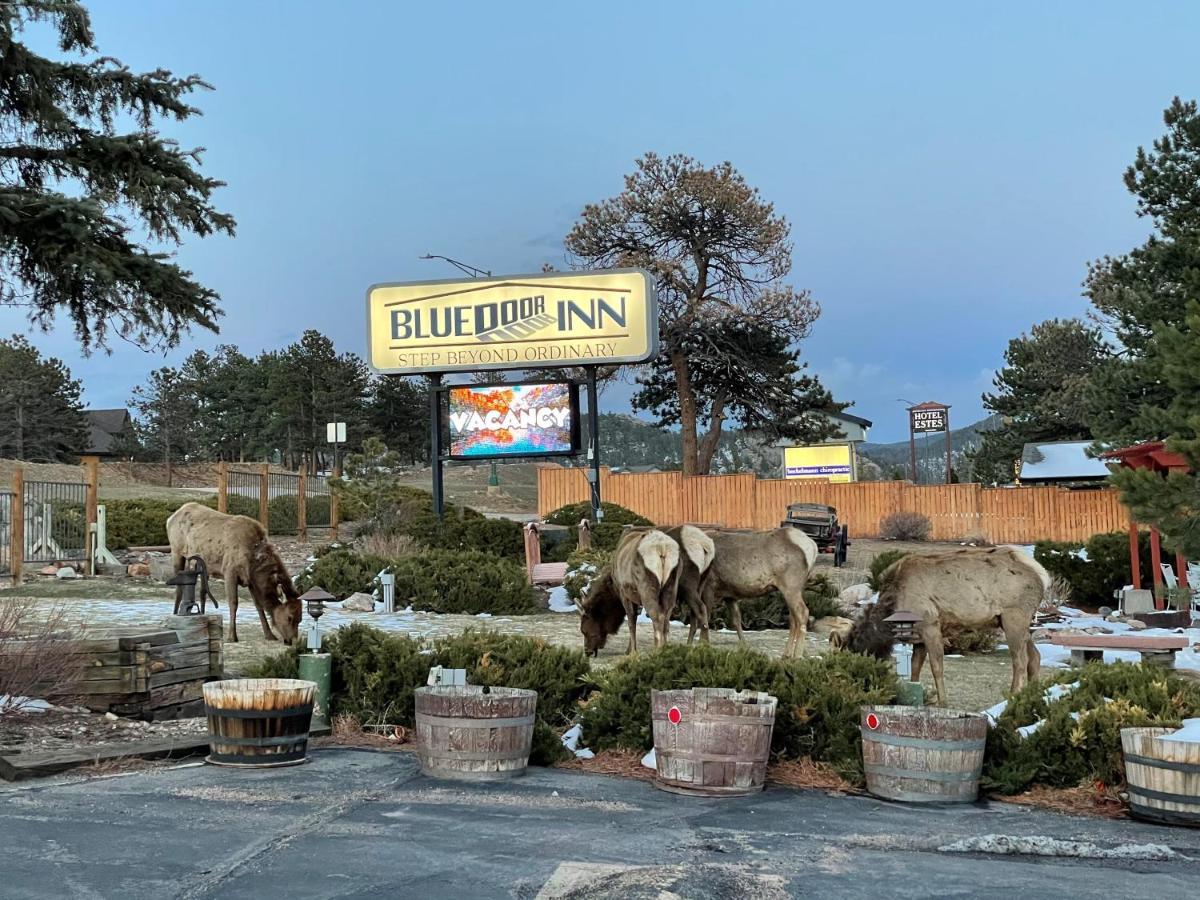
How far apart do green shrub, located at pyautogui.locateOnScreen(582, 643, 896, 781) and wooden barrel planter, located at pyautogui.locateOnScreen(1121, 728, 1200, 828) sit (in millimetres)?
1677

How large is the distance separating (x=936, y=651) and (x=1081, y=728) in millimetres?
2761

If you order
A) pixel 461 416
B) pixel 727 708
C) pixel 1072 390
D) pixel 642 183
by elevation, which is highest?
pixel 642 183

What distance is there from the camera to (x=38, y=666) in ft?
28.9

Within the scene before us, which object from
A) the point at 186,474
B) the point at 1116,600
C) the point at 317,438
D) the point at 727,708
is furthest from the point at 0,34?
the point at 317,438

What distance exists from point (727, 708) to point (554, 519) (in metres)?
20.6

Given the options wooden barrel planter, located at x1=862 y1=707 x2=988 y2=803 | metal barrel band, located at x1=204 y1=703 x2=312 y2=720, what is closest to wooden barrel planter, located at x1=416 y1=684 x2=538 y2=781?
metal barrel band, located at x1=204 y1=703 x2=312 y2=720

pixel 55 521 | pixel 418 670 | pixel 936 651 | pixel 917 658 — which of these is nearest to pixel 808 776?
pixel 936 651

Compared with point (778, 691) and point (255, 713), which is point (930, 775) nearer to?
point (778, 691)

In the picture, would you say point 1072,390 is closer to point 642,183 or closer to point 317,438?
point 642,183

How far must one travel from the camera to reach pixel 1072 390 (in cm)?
5266

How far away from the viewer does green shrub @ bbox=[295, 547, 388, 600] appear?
19734 millimetres

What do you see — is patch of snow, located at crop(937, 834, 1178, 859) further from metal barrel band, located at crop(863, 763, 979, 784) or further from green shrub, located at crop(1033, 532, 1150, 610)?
green shrub, located at crop(1033, 532, 1150, 610)

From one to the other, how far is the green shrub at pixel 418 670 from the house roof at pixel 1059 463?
1679 inches

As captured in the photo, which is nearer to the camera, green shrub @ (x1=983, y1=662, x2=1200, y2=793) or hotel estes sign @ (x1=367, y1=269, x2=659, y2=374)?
green shrub @ (x1=983, y1=662, x2=1200, y2=793)
